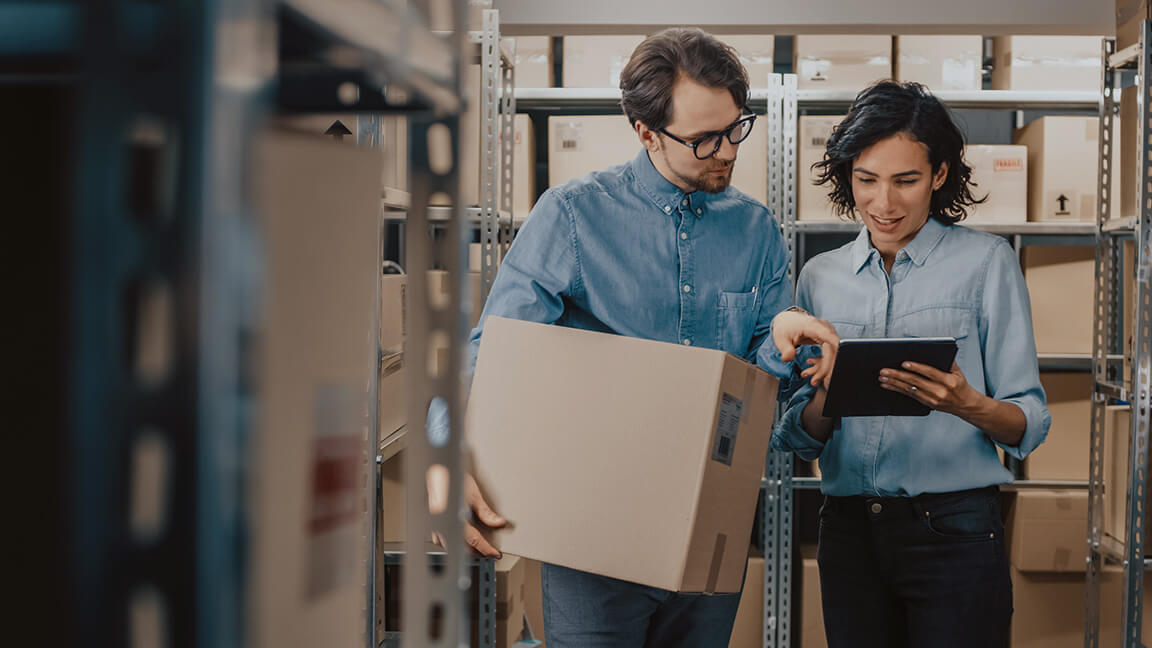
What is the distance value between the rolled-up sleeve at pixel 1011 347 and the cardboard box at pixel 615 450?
57 centimetres

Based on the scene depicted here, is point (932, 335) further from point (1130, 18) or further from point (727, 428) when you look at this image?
point (1130, 18)

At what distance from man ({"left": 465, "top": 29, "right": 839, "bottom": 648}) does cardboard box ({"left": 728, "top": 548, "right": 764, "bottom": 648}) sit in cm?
159

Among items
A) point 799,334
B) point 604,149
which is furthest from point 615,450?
point 604,149

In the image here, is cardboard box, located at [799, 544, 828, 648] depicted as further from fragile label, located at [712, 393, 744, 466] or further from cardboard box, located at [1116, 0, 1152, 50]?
fragile label, located at [712, 393, 744, 466]

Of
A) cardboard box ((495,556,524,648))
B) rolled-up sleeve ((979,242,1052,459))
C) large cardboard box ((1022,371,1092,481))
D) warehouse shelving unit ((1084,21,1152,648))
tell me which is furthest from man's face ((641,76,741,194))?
large cardboard box ((1022,371,1092,481))

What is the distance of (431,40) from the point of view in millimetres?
460

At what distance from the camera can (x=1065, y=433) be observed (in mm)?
2887

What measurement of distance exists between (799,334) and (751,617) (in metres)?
1.80

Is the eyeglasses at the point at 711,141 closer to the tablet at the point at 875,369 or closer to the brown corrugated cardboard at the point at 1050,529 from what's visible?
the tablet at the point at 875,369

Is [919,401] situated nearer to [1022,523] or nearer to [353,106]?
[353,106]

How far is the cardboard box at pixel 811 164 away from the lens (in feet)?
9.14

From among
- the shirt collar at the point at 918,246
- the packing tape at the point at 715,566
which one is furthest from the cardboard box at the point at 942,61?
the packing tape at the point at 715,566

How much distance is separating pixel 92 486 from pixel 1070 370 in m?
3.31

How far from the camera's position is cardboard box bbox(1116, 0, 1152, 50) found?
2.19 meters
